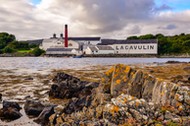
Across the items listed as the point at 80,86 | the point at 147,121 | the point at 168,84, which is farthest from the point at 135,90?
the point at 80,86

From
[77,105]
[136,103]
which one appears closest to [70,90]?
[77,105]

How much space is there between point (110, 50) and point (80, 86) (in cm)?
15427

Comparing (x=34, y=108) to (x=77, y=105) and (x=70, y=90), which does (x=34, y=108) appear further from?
(x=70, y=90)

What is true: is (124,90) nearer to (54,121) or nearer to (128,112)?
(128,112)

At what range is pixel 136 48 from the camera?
16912 cm

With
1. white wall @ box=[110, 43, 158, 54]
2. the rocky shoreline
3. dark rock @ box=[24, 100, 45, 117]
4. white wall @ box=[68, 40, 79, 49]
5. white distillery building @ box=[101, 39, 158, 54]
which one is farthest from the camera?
white wall @ box=[68, 40, 79, 49]

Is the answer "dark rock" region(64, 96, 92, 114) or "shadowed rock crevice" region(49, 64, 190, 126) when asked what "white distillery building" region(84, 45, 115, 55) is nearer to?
"dark rock" region(64, 96, 92, 114)

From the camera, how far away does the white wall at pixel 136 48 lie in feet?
532

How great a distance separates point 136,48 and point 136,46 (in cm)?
132

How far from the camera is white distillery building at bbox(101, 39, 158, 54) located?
162m

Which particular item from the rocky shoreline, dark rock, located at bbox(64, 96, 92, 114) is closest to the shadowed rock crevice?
the rocky shoreline

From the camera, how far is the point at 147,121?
7.52m

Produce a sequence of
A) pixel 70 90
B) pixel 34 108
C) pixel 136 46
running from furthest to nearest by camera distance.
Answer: pixel 136 46 < pixel 70 90 < pixel 34 108

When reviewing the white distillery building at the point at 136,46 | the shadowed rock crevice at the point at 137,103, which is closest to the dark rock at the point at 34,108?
the shadowed rock crevice at the point at 137,103
